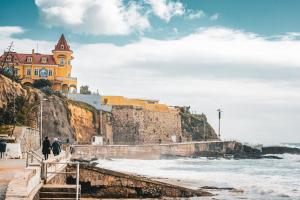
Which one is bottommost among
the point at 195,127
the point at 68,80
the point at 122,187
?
the point at 122,187

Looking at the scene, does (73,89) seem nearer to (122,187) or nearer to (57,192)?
(122,187)

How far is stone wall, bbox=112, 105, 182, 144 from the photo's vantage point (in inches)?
3314

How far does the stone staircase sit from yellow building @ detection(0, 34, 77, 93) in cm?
6309

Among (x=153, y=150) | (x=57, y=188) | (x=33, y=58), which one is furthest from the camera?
(x=33, y=58)

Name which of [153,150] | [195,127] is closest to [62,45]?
[153,150]

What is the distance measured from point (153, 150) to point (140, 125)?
47.4ft

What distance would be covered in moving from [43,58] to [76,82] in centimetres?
622

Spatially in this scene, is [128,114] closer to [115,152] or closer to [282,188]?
[115,152]

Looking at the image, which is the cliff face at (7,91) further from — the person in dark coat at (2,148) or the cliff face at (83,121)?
the person in dark coat at (2,148)

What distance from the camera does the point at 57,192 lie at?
15469mm

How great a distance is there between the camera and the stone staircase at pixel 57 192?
1533 cm

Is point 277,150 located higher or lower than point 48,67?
lower

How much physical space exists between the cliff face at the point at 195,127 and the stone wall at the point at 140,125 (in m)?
8.01

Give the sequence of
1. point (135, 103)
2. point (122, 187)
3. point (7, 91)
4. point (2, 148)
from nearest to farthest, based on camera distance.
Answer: point (122, 187) < point (2, 148) < point (7, 91) < point (135, 103)
